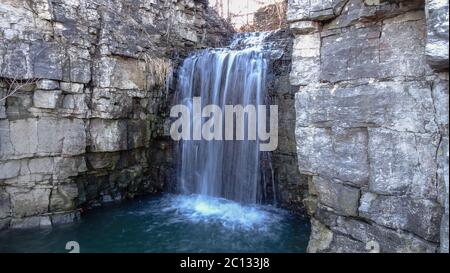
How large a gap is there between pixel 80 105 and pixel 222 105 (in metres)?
2.39

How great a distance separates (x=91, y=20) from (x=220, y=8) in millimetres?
6822

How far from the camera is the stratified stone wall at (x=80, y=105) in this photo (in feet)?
15.2

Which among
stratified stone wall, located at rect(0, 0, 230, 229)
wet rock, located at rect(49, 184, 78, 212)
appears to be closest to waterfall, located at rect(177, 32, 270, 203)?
stratified stone wall, located at rect(0, 0, 230, 229)

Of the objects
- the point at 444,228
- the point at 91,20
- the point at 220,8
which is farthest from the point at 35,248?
the point at 220,8

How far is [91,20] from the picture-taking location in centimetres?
538

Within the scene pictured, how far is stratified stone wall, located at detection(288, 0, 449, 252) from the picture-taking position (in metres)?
2.29

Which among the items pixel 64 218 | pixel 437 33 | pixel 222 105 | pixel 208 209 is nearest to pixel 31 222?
pixel 64 218

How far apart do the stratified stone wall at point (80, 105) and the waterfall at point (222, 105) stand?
42 cm

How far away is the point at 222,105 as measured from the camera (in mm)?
6078

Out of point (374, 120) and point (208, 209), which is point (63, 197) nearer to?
point (208, 209)

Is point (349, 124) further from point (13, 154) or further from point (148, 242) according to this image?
point (13, 154)

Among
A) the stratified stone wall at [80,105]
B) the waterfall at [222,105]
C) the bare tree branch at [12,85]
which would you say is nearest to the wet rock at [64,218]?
the stratified stone wall at [80,105]

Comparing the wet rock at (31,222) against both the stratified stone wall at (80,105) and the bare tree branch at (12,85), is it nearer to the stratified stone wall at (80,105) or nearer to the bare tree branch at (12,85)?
the stratified stone wall at (80,105)

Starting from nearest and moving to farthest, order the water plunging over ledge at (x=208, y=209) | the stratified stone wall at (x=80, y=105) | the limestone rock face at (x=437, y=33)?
the limestone rock face at (x=437, y=33), the water plunging over ledge at (x=208, y=209), the stratified stone wall at (x=80, y=105)
